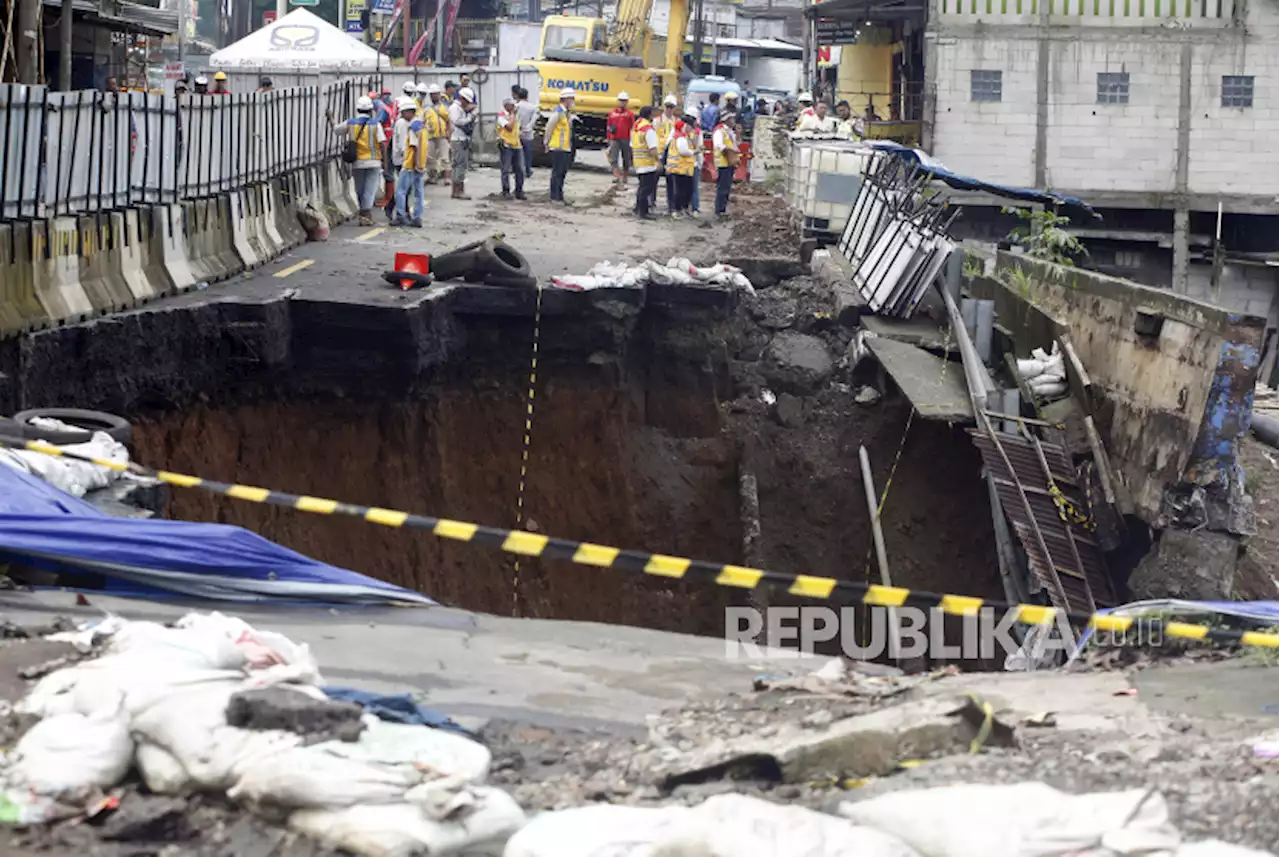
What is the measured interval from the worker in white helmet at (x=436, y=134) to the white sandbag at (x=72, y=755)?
1786 cm

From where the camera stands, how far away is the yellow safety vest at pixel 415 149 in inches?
778

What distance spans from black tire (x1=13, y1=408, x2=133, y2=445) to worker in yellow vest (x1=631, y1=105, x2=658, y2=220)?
14363mm

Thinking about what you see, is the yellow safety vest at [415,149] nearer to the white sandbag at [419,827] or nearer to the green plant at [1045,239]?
the green plant at [1045,239]

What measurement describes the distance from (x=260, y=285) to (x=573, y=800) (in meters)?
11.0

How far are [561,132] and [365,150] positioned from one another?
4.49 m

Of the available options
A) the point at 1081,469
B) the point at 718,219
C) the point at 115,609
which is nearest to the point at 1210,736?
the point at 115,609

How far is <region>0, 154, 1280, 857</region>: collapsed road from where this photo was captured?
4.41 meters

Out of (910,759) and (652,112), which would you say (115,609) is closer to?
(910,759)

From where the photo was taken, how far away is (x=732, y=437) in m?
16.6

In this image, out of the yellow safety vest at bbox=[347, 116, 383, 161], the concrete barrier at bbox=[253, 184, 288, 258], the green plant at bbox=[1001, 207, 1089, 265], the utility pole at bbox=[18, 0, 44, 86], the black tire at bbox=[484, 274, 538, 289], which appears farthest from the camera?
the yellow safety vest at bbox=[347, 116, 383, 161]

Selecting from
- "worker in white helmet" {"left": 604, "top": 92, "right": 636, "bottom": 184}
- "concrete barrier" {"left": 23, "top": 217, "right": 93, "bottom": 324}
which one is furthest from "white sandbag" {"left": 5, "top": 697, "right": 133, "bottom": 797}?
"worker in white helmet" {"left": 604, "top": 92, "right": 636, "bottom": 184}

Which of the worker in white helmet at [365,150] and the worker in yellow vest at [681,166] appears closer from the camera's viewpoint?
the worker in white helmet at [365,150]

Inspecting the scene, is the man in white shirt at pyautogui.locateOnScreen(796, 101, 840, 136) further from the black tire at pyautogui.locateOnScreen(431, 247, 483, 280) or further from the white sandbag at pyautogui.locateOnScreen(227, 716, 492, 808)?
the white sandbag at pyautogui.locateOnScreen(227, 716, 492, 808)

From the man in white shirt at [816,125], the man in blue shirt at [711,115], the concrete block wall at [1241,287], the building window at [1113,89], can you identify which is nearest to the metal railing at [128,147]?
the man in white shirt at [816,125]
